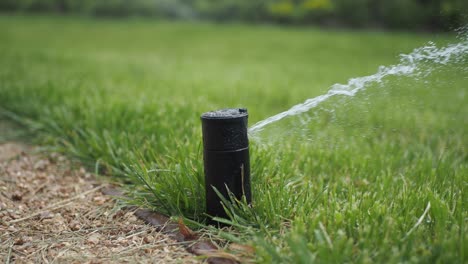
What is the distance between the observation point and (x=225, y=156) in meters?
1.76

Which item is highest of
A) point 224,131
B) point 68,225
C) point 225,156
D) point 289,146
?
point 224,131

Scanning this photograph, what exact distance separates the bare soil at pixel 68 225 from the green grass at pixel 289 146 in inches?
6.2

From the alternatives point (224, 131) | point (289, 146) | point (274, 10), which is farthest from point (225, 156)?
point (274, 10)

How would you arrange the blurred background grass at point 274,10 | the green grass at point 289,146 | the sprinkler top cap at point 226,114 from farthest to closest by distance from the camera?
the blurred background grass at point 274,10
the sprinkler top cap at point 226,114
the green grass at point 289,146

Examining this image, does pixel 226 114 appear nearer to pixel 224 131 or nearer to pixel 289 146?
pixel 224 131

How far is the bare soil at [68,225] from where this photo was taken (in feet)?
5.61

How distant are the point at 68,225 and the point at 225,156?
2.74 ft

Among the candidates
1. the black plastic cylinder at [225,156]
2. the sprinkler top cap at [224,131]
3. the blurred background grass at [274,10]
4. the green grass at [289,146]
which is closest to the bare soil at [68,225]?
the green grass at [289,146]

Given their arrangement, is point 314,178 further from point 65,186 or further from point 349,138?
point 65,186

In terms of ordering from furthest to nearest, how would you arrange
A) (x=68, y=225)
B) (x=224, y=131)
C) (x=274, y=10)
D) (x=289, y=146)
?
1. (x=274, y=10)
2. (x=289, y=146)
3. (x=68, y=225)
4. (x=224, y=131)

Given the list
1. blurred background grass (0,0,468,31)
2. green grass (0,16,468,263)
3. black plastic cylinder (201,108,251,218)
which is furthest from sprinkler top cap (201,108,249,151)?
blurred background grass (0,0,468,31)

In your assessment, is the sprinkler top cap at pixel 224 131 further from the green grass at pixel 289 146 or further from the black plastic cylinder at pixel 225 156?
the green grass at pixel 289 146

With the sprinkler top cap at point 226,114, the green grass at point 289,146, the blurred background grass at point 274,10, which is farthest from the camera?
the blurred background grass at point 274,10

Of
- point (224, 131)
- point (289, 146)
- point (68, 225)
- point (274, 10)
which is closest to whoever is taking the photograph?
point (224, 131)
